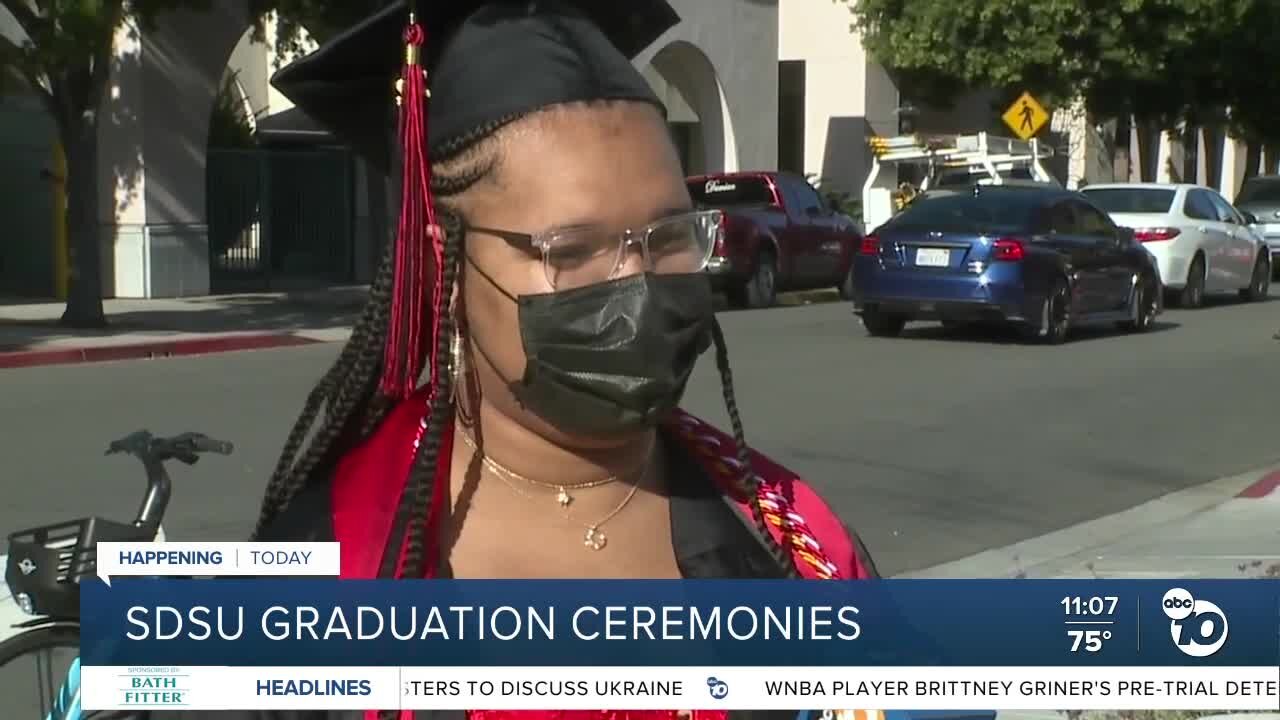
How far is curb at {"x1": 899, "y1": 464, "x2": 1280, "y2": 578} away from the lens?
7922 millimetres

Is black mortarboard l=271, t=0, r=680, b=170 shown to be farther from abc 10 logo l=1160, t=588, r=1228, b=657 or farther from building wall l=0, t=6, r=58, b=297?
building wall l=0, t=6, r=58, b=297

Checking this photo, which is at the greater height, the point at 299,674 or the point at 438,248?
the point at 438,248

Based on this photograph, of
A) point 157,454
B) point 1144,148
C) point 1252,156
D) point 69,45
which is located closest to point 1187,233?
point 69,45

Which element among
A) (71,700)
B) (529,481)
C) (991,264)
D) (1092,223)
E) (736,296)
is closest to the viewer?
(529,481)

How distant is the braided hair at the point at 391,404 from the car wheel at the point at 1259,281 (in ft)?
80.1

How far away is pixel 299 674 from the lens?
2.01 m

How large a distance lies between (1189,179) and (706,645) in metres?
46.3

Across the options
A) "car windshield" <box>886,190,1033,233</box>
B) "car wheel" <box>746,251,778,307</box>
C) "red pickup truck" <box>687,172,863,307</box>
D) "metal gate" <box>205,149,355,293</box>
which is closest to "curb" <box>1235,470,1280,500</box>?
"car windshield" <box>886,190,1033,233</box>

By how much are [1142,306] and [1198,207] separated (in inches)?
199

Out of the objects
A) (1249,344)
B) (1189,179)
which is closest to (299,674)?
(1249,344)

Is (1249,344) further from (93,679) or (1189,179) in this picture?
(1189,179)

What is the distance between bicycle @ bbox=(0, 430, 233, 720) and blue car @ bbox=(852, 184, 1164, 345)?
1321cm

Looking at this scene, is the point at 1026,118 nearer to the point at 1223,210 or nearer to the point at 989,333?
the point at 1223,210

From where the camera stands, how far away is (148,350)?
1631cm
